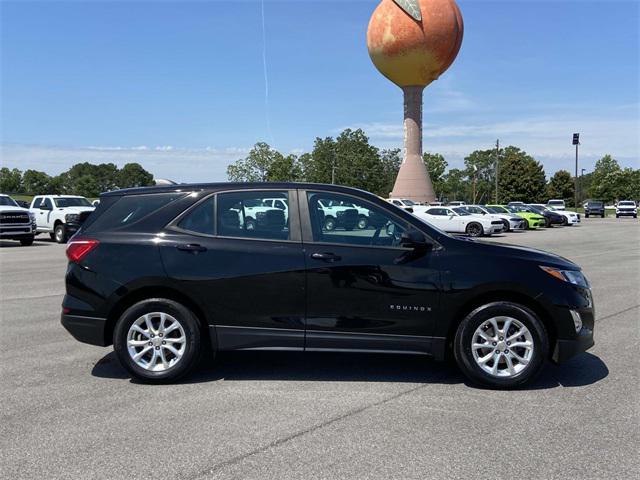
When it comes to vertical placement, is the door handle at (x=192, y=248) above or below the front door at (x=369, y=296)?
above

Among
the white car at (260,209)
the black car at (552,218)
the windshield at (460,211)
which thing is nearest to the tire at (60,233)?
the windshield at (460,211)

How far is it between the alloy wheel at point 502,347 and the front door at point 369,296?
44cm

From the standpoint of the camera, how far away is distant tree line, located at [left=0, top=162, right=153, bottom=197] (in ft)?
382

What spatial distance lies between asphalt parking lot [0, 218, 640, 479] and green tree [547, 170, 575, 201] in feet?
356

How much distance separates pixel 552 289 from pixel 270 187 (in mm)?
2639

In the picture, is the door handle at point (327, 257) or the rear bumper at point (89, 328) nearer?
the door handle at point (327, 257)

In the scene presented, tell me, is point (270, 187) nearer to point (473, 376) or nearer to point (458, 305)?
point (458, 305)

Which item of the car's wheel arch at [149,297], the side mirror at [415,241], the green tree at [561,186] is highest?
the green tree at [561,186]

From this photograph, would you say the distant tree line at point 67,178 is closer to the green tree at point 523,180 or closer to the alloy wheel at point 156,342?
the green tree at point 523,180

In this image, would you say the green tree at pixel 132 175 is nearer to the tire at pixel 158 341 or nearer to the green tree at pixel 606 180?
the green tree at pixel 606 180

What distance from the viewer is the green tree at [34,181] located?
11956 cm

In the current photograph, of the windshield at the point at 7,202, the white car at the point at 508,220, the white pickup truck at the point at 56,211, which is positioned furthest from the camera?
the white car at the point at 508,220

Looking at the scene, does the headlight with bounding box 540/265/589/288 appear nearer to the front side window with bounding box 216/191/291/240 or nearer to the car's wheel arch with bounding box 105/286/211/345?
the front side window with bounding box 216/191/291/240

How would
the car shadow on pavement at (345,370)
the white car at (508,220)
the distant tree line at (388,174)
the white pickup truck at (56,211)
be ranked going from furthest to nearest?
the distant tree line at (388,174) → the white car at (508,220) → the white pickup truck at (56,211) → the car shadow on pavement at (345,370)
